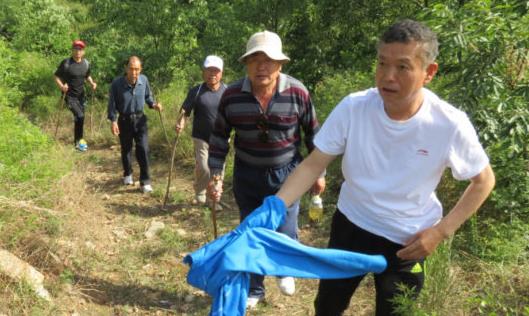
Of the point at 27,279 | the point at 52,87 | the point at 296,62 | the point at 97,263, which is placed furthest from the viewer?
the point at 52,87

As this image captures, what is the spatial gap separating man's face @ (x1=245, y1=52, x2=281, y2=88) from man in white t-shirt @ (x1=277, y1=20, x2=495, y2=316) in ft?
3.46

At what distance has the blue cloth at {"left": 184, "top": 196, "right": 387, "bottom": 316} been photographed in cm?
188

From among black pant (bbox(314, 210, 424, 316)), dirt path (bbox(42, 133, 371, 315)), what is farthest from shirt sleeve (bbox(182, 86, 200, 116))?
black pant (bbox(314, 210, 424, 316))

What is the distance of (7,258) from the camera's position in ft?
12.0

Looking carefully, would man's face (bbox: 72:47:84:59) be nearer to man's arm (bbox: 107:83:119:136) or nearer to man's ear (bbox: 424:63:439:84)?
man's arm (bbox: 107:83:119:136)

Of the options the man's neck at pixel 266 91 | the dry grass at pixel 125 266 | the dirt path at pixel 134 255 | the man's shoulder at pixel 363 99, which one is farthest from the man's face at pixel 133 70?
the man's shoulder at pixel 363 99

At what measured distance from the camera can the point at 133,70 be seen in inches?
241

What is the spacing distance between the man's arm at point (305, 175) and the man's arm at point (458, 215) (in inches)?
19.8

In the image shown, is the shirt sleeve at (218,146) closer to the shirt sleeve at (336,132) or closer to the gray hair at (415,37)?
the shirt sleeve at (336,132)

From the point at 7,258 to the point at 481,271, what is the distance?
142 inches

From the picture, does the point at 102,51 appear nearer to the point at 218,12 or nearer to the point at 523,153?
the point at 218,12

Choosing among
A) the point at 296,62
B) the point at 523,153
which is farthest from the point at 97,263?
the point at 296,62

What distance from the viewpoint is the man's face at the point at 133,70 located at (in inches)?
240

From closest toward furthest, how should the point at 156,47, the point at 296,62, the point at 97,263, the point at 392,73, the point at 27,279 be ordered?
1. the point at 392,73
2. the point at 27,279
3. the point at 97,263
4. the point at 296,62
5. the point at 156,47
